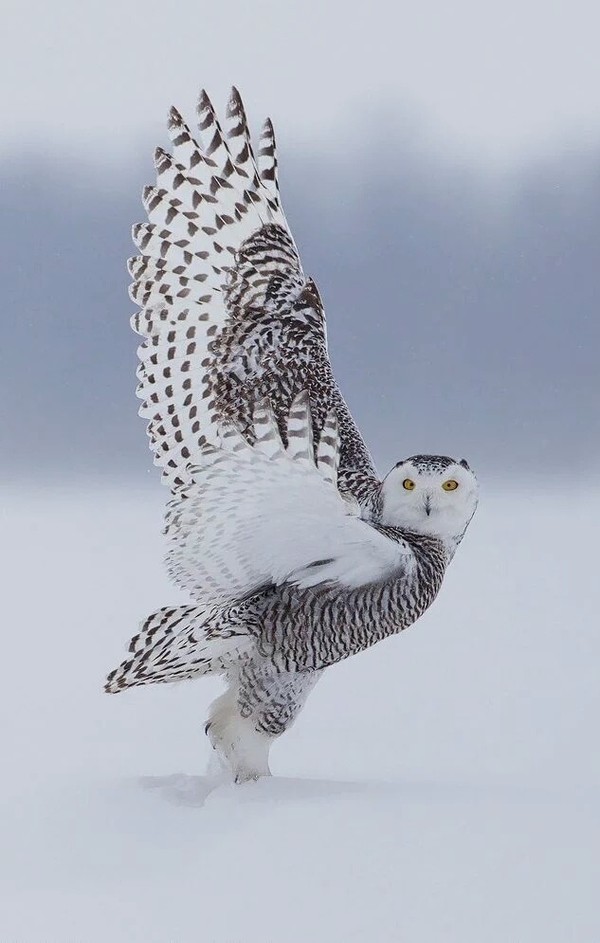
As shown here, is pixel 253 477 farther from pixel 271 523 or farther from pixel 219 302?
pixel 219 302

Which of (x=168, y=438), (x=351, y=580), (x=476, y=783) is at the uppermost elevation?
(x=168, y=438)

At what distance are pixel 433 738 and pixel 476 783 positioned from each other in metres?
0.86

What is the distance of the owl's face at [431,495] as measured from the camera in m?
2.59

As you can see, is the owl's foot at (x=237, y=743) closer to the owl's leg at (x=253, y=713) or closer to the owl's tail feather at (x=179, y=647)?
the owl's leg at (x=253, y=713)

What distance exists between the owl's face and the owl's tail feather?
0.39 m

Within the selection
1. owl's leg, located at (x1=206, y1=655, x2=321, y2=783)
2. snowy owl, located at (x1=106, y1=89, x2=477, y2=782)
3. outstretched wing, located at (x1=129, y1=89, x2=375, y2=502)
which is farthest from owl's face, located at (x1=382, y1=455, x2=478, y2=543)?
owl's leg, located at (x1=206, y1=655, x2=321, y2=783)

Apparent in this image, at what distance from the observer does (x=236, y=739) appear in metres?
2.77

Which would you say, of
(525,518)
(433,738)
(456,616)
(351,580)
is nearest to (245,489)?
(351,580)

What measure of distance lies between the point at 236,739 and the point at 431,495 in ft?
2.16

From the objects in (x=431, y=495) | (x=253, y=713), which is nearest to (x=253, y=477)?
(x=431, y=495)

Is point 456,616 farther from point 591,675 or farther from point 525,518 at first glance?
point 525,518

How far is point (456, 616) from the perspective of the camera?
6.38 meters

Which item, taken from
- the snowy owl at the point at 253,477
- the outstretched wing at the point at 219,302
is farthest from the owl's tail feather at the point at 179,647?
the outstretched wing at the point at 219,302

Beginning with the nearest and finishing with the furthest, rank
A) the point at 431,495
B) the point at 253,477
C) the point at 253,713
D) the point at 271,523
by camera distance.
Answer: the point at 253,477, the point at 271,523, the point at 431,495, the point at 253,713
